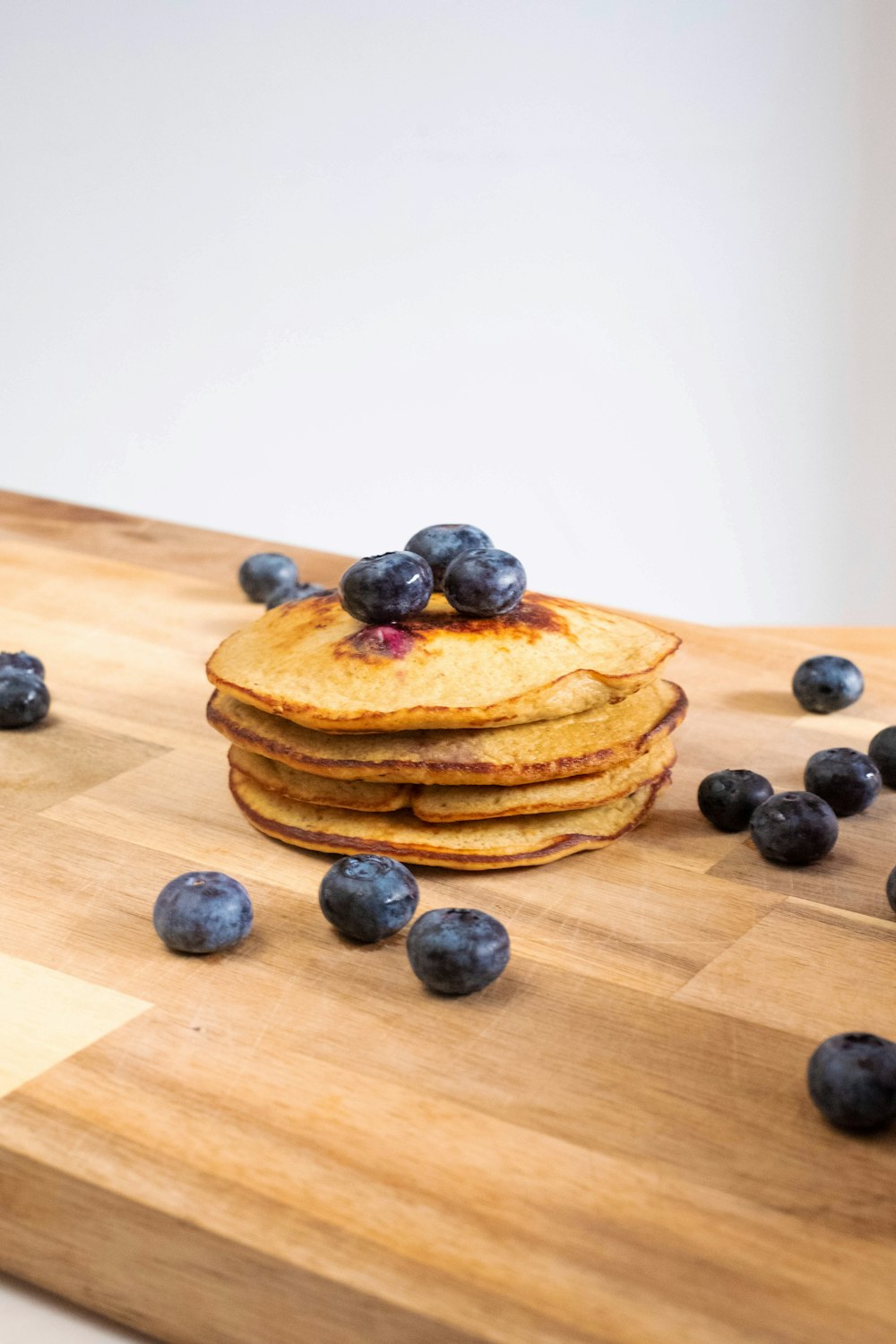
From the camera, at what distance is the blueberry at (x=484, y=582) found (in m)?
1.93

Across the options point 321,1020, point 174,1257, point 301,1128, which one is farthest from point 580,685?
point 174,1257

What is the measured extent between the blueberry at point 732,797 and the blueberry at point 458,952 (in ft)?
1.73

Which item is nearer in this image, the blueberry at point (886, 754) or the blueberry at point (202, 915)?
the blueberry at point (202, 915)

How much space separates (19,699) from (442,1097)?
4.03 feet

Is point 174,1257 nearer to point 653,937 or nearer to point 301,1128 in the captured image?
point 301,1128

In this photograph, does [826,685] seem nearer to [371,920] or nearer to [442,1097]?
[371,920]

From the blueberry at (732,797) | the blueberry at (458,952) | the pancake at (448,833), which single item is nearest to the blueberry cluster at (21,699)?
the pancake at (448,833)

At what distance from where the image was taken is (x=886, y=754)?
2.21 m

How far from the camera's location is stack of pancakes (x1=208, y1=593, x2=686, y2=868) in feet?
5.98

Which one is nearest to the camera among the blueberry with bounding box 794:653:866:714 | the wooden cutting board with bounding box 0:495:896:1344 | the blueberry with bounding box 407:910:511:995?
the wooden cutting board with bounding box 0:495:896:1344

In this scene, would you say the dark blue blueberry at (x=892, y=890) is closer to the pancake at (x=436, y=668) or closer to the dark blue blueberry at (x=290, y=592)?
the pancake at (x=436, y=668)

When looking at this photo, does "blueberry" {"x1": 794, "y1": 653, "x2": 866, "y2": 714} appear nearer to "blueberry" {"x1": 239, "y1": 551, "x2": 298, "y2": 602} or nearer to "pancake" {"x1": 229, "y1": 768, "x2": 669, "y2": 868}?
"pancake" {"x1": 229, "y1": 768, "x2": 669, "y2": 868}

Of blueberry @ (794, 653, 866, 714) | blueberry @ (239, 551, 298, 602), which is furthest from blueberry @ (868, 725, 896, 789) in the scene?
blueberry @ (239, 551, 298, 602)

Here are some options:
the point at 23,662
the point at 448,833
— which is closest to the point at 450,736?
the point at 448,833
